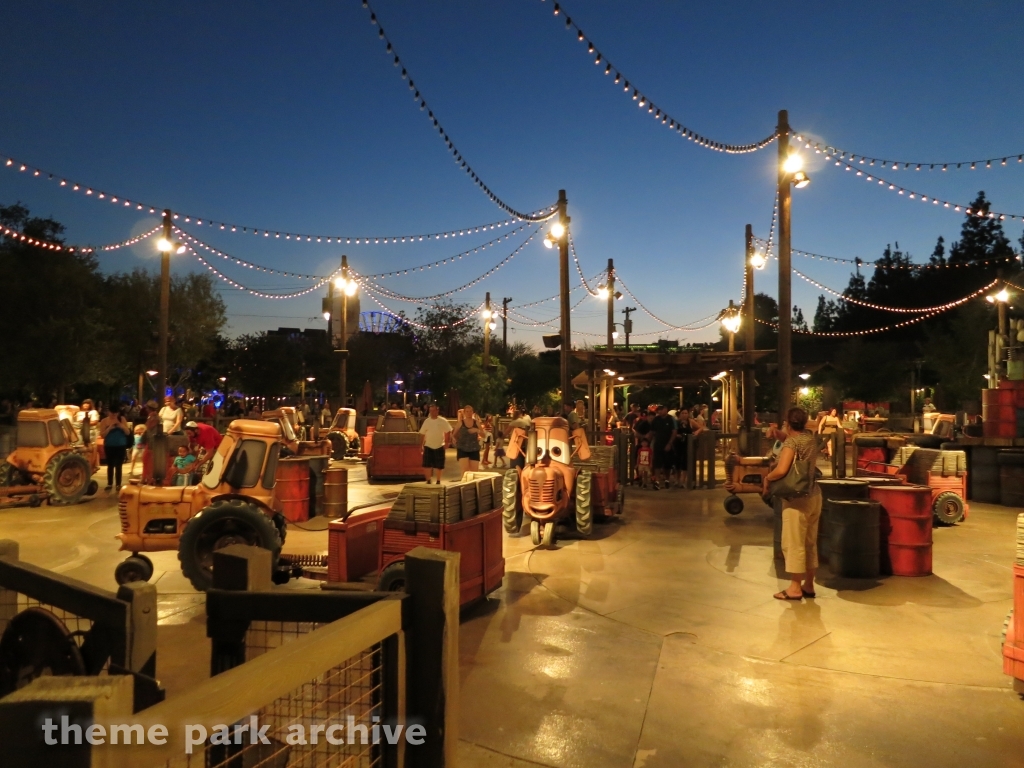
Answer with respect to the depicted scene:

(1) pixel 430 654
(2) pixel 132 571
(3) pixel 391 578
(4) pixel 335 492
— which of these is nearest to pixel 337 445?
(4) pixel 335 492

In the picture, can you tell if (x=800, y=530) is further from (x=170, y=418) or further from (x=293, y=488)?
(x=170, y=418)

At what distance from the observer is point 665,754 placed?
149 inches

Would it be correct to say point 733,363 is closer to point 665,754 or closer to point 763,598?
point 763,598

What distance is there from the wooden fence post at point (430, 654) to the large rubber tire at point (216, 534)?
4781 millimetres

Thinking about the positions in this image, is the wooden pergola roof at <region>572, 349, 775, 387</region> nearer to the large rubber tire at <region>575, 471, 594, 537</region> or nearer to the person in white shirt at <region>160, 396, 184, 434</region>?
the large rubber tire at <region>575, 471, 594, 537</region>

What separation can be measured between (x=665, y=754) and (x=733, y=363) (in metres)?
14.8

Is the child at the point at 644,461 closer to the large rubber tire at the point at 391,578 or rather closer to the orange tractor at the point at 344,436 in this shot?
the orange tractor at the point at 344,436

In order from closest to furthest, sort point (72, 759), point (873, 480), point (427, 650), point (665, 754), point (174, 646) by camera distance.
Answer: point (72, 759), point (427, 650), point (665, 754), point (174, 646), point (873, 480)

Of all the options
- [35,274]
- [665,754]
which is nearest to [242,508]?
[665,754]

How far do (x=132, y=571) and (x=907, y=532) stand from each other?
309 inches

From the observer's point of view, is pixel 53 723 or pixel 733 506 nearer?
pixel 53 723

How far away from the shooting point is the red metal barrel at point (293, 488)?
1042cm

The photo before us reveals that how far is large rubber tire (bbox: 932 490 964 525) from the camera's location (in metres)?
10.9

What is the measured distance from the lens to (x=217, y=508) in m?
6.84
